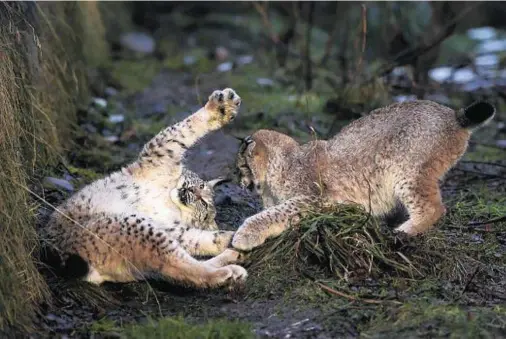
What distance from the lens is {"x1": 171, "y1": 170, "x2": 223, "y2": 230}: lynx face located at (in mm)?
5559

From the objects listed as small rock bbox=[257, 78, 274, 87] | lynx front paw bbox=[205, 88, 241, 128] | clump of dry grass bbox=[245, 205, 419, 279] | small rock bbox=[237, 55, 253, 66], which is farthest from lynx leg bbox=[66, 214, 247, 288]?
small rock bbox=[237, 55, 253, 66]

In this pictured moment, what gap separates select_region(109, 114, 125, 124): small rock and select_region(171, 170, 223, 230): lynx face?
11.8 ft

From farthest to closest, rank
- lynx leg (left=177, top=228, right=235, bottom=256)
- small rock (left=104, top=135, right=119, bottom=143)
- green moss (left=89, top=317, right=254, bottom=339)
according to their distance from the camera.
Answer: small rock (left=104, top=135, right=119, bottom=143) < lynx leg (left=177, top=228, right=235, bottom=256) < green moss (left=89, top=317, right=254, bottom=339)

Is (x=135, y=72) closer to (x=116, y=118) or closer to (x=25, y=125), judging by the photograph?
(x=116, y=118)

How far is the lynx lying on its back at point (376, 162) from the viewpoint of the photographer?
5496mm

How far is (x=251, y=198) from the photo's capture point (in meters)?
6.54

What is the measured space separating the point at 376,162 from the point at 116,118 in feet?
14.1

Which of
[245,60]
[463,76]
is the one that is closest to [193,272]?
[463,76]

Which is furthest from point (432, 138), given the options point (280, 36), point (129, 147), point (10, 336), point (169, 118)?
point (280, 36)

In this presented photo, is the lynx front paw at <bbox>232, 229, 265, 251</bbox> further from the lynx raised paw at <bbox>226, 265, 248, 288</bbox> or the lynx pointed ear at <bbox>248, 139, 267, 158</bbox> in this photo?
the lynx pointed ear at <bbox>248, 139, 267, 158</bbox>

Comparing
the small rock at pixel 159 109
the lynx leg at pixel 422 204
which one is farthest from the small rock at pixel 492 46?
the lynx leg at pixel 422 204

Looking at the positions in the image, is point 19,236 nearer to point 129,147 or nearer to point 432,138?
point 432,138

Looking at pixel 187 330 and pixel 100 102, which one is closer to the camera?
pixel 187 330

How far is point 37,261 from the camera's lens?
470 centimetres
